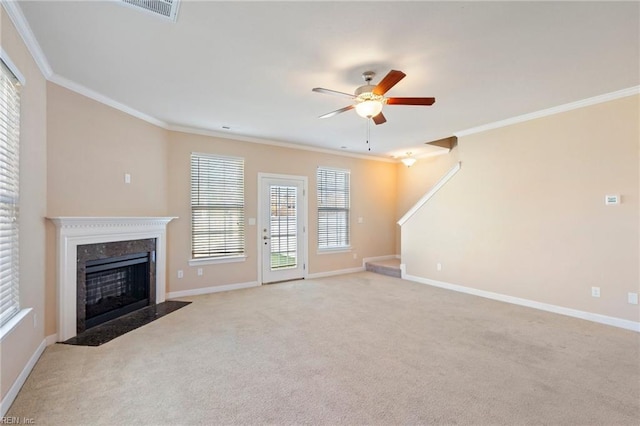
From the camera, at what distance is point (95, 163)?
3607mm

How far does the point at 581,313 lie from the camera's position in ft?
12.8

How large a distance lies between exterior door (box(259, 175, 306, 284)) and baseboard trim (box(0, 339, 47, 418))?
10.8ft

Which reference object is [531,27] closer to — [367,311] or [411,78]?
[411,78]

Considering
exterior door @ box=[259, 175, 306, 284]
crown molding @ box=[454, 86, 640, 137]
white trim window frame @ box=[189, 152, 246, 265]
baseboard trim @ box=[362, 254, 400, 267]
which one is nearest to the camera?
crown molding @ box=[454, 86, 640, 137]

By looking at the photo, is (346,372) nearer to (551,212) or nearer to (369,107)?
(369,107)

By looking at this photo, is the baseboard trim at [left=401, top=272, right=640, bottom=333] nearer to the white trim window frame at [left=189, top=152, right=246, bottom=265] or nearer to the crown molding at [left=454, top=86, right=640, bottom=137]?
the crown molding at [left=454, top=86, right=640, bottom=137]

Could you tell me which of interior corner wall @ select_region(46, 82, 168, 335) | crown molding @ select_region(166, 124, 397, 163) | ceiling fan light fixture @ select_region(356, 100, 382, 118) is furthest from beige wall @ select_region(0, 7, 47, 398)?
ceiling fan light fixture @ select_region(356, 100, 382, 118)

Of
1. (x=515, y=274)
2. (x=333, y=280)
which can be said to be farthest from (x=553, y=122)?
(x=333, y=280)

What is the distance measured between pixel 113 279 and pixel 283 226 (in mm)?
2832

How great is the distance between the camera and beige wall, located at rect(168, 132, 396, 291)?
16.3ft

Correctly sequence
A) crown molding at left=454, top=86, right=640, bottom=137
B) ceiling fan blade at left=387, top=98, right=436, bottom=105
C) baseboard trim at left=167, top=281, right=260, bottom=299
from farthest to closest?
1. baseboard trim at left=167, top=281, right=260, bottom=299
2. crown molding at left=454, top=86, right=640, bottom=137
3. ceiling fan blade at left=387, top=98, right=436, bottom=105

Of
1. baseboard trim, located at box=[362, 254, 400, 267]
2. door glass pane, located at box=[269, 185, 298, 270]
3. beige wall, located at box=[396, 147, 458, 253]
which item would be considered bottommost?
baseboard trim, located at box=[362, 254, 400, 267]

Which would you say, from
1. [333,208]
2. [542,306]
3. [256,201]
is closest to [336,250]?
[333,208]

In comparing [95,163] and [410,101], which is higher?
[410,101]
